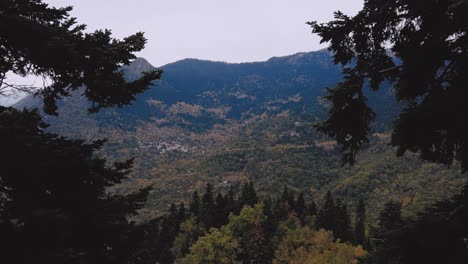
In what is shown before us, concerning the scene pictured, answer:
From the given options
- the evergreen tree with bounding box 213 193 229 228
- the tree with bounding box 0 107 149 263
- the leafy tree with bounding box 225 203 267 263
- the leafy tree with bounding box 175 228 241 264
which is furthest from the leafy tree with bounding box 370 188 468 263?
the evergreen tree with bounding box 213 193 229 228

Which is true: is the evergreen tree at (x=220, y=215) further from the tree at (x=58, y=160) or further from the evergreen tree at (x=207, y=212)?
the tree at (x=58, y=160)

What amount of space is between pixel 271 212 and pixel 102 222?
55915 mm

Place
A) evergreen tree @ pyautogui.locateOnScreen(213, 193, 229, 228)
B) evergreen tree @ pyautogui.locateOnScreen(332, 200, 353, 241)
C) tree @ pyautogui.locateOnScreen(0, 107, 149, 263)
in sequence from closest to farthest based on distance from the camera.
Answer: tree @ pyautogui.locateOnScreen(0, 107, 149, 263) < evergreen tree @ pyautogui.locateOnScreen(213, 193, 229, 228) < evergreen tree @ pyautogui.locateOnScreen(332, 200, 353, 241)

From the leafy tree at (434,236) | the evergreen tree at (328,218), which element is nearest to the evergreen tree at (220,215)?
the evergreen tree at (328,218)

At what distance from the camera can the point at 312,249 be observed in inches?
2076

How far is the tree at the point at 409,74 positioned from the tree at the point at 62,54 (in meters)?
4.45

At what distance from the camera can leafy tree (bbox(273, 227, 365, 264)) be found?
49.0 meters

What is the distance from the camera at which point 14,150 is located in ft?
21.1

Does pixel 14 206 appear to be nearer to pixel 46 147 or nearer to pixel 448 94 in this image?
pixel 46 147

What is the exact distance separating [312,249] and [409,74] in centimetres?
4880

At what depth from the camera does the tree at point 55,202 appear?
20.1ft

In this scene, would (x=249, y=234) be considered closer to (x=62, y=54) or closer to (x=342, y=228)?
(x=342, y=228)

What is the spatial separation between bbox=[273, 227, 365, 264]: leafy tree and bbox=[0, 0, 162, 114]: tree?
44.1m

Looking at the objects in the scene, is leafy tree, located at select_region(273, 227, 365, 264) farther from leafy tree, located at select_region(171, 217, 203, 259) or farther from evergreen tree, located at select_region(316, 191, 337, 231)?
leafy tree, located at select_region(171, 217, 203, 259)
